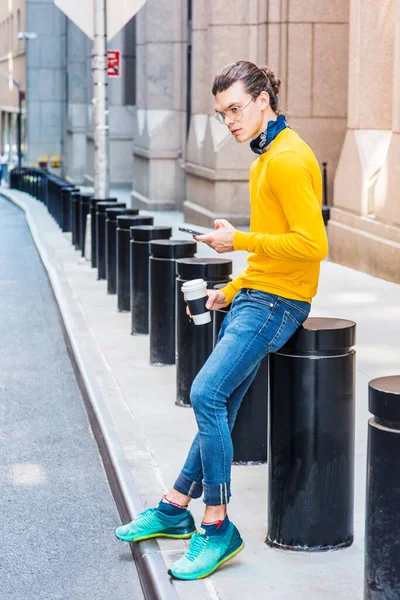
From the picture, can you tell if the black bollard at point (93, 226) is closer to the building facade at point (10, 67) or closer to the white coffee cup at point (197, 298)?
the white coffee cup at point (197, 298)

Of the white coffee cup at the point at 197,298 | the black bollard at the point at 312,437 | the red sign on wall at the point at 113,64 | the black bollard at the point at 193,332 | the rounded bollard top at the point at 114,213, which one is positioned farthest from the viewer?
the red sign on wall at the point at 113,64

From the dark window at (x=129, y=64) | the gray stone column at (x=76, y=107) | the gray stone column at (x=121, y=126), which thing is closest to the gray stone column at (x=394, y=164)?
the gray stone column at (x=121, y=126)

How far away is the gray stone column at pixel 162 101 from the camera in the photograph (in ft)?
90.8

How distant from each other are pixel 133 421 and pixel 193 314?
2536mm

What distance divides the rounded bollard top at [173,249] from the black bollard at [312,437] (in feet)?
13.9

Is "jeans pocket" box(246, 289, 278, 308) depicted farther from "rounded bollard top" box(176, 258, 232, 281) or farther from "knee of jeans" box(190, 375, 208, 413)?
"rounded bollard top" box(176, 258, 232, 281)

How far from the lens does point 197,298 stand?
195 inches

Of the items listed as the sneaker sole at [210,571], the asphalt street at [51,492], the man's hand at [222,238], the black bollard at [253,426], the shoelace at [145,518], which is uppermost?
the man's hand at [222,238]

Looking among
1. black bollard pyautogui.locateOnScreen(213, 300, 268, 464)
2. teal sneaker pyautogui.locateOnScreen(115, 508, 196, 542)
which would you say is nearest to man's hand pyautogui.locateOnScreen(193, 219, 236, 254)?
teal sneaker pyautogui.locateOnScreen(115, 508, 196, 542)

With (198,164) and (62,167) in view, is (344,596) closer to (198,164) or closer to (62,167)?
(198,164)

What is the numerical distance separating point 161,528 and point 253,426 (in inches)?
48.1

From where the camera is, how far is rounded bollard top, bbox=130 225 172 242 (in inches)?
425

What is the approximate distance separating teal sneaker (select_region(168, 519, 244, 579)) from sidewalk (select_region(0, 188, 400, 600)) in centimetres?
4

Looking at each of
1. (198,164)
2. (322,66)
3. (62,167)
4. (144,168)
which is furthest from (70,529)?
(62,167)
